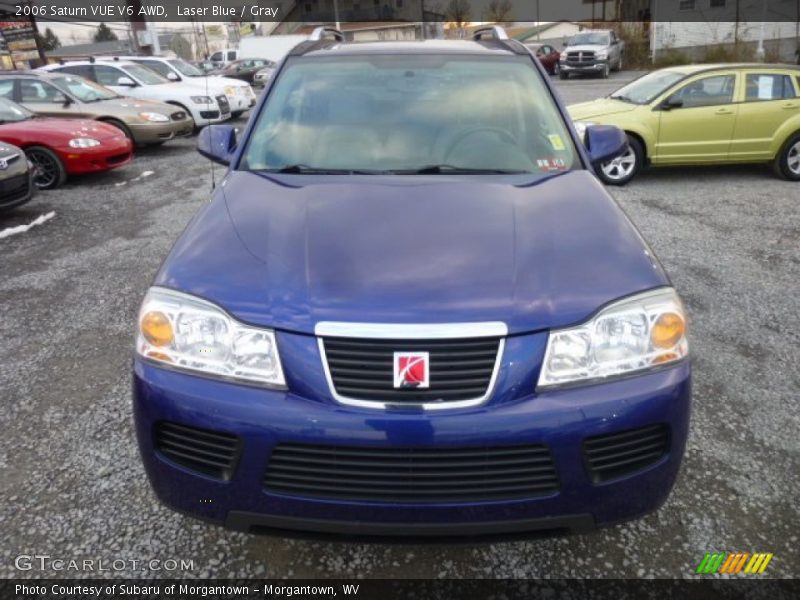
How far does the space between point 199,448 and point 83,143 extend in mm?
8013

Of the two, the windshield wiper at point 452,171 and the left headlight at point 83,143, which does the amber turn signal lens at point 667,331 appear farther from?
the left headlight at point 83,143

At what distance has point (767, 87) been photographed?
8164mm

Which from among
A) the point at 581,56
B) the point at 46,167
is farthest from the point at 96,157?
the point at 581,56

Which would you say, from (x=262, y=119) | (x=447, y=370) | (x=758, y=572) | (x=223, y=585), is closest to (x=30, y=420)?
(x=223, y=585)

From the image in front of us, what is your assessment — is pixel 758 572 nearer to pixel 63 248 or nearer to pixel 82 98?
pixel 63 248

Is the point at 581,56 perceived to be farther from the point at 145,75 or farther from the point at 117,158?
the point at 117,158

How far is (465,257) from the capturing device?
198cm

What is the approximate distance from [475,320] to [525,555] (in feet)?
3.45

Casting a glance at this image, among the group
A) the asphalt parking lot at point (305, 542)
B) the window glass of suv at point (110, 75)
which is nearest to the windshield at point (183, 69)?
the window glass of suv at point (110, 75)

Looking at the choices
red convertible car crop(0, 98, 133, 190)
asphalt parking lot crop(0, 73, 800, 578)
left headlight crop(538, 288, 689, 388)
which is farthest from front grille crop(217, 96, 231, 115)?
left headlight crop(538, 288, 689, 388)

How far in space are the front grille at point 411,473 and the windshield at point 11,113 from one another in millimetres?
8830

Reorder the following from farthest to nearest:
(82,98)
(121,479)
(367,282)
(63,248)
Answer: (82,98) < (63,248) < (121,479) < (367,282)

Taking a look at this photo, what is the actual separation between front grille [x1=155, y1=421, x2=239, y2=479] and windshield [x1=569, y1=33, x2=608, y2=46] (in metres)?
28.7

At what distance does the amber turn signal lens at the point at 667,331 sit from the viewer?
186 centimetres
